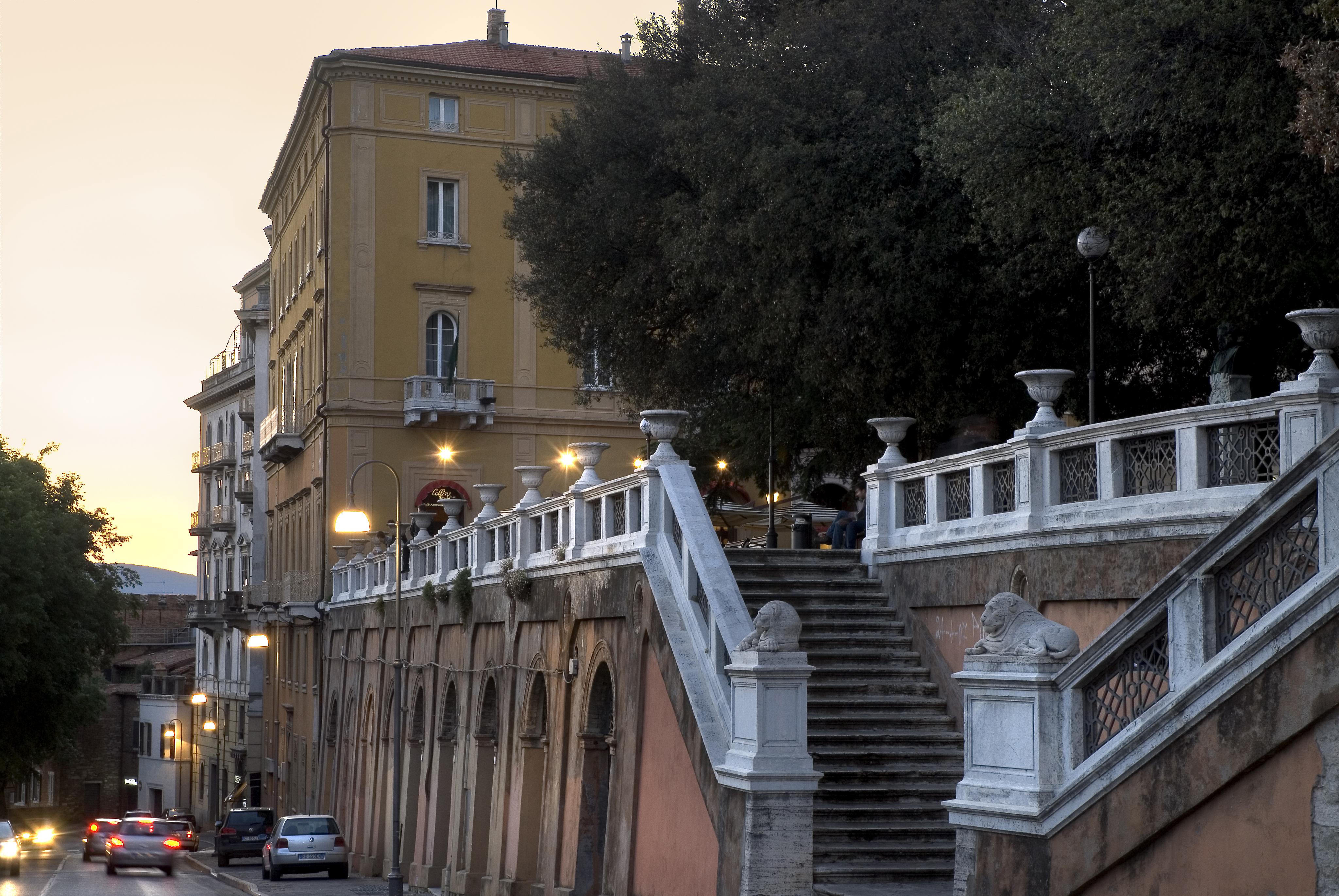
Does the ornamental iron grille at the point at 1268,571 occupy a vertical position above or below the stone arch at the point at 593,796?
above

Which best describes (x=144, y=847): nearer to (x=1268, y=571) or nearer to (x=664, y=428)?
(x=664, y=428)

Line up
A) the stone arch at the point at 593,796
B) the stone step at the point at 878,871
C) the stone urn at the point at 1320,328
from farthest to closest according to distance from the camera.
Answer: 1. the stone arch at the point at 593,796
2. the stone step at the point at 878,871
3. the stone urn at the point at 1320,328

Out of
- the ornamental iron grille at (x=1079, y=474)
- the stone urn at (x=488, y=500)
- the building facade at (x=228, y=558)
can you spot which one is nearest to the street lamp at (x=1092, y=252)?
the ornamental iron grille at (x=1079, y=474)

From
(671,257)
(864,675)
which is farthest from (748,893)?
(671,257)

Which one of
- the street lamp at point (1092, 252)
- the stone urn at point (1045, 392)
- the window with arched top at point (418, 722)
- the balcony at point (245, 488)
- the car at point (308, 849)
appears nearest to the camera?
the stone urn at point (1045, 392)

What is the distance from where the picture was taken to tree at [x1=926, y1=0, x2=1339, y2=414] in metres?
14.5

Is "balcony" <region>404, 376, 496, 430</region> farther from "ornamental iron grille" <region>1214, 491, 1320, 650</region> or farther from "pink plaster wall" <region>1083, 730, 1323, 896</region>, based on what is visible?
"ornamental iron grille" <region>1214, 491, 1320, 650</region>

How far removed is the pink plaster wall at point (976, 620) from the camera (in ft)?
42.0

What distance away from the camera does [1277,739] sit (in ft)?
25.5

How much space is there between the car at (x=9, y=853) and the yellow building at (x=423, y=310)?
284 inches

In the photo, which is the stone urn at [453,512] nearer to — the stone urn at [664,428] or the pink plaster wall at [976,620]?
the stone urn at [664,428]

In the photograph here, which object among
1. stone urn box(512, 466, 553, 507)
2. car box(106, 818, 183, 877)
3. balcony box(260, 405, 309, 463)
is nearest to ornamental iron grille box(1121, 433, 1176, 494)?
stone urn box(512, 466, 553, 507)

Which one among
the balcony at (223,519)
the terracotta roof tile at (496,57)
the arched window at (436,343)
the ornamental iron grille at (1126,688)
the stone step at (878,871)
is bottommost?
the stone step at (878,871)

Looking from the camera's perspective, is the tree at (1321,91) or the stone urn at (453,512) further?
the stone urn at (453,512)
